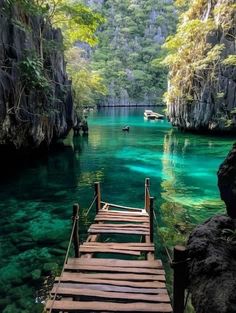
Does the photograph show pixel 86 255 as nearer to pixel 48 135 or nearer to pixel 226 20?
pixel 48 135

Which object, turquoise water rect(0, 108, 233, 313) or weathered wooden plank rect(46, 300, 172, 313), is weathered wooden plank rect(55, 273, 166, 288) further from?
turquoise water rect(0, 108, 233, 313)

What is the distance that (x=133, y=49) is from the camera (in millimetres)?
94562

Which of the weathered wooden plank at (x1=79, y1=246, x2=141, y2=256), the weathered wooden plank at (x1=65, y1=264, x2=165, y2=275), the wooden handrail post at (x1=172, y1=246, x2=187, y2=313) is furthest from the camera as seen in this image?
the weathered wooden plank at (x1=79, y1=246, x2=141, y2=256)

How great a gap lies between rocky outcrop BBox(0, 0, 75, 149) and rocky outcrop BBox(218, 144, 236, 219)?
1176cm

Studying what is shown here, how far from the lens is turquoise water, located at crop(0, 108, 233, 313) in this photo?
26.2ft

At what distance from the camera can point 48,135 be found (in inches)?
854

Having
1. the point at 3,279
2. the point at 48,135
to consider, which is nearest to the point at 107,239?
the point at 3,279

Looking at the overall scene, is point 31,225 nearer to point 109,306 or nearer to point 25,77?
point 109,306

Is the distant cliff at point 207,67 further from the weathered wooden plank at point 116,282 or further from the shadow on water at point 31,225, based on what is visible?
the weathered wooden plank at point 116,282

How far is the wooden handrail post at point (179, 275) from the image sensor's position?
13.8 ft

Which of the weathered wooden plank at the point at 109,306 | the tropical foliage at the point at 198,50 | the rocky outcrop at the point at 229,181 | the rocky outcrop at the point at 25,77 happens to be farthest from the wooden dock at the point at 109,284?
the tropical foliage at the point at 198,50

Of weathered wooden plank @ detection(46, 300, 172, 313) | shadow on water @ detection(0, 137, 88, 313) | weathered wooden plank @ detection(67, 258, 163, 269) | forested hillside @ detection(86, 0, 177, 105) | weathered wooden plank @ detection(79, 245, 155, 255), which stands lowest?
shadow on water @ detection(0, 137, 88, 313)

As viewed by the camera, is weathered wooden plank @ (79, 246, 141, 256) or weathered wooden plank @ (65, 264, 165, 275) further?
weathered wooden plank @ (79, 246, 141, 256)


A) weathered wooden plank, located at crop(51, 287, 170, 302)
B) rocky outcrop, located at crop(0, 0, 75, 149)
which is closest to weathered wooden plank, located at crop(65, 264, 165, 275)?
weathered wooden plank, located at crop(51, 287, 170, 302)
